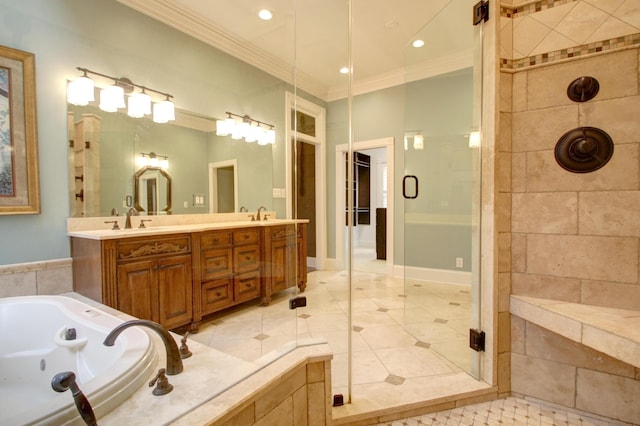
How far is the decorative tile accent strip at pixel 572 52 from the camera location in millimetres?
1280

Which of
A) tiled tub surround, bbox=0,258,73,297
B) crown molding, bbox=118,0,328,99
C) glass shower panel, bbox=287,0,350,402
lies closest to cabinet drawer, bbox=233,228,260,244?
glass shower panel, bbox=287,0,350,402

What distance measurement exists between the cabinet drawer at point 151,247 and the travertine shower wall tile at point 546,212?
225 cm

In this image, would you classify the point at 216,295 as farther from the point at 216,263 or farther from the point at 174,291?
the point at 174,291

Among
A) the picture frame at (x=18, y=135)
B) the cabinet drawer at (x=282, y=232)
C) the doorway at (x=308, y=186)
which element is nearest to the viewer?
the picture frame at (x=18, y=135)

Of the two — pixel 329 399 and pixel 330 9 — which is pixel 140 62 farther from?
pixel 329 399

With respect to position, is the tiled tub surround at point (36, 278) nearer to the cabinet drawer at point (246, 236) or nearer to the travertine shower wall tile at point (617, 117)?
the cabinet drawer at point (246, 236)

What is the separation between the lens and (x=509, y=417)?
139 cm

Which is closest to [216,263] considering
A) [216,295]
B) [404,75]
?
[216,295]

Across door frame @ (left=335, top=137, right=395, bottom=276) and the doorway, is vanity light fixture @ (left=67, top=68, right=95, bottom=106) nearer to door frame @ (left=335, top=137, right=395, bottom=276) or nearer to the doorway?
the doorway

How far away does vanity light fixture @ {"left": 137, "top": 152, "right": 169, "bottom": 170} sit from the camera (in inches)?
94.0

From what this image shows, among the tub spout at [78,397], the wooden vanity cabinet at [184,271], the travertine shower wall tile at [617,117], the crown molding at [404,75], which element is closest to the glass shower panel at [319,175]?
the crown molding at [404,75]

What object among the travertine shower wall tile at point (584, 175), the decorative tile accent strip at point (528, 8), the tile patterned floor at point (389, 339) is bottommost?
the tile patterned floor at point (389, 339)

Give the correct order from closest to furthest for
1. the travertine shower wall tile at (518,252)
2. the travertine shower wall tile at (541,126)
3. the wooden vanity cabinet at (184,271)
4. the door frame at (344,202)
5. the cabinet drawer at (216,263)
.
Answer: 1. the travertine shower wall tile at (541,126)
2. the travertine shower wall tile at (518,252)
3. the wooden vanity cabinet at (184,271)
4. the cabinet drawer at (216,263)
5. the door frame at (344,202)

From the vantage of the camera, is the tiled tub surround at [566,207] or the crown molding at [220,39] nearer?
the tiled tub surround at [566,207]
